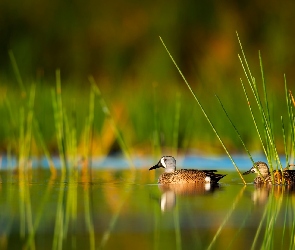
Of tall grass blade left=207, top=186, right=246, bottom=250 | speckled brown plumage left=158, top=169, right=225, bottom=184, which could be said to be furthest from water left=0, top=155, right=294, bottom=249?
speckled brown plumage left=158, top=169, right=225, bottom=184

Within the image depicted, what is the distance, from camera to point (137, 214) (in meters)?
6.48

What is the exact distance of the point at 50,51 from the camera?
1683cm

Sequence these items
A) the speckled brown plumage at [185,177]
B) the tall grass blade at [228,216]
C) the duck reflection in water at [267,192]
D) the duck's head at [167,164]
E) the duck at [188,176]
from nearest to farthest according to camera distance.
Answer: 1. the tall grass blade at [228,216]
2. the duck reflection in water at [267,192]
3. the duck at [188,176]
4. the speckled brown plumage at [185,177]
5. the duck's head at [167,164]

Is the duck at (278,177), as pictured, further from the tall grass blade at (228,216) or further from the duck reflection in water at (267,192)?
the tall grass blade at (228,216)

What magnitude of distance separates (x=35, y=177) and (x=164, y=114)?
91.1 inches

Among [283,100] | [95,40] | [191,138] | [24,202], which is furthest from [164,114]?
[95,40]

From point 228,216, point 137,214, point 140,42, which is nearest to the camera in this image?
point 228,216

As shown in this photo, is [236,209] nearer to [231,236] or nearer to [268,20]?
[231,236]

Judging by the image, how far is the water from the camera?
542 centimetres

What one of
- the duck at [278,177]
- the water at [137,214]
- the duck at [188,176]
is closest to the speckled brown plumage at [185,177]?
the duck at [188,176]

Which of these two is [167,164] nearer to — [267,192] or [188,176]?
[188,176]

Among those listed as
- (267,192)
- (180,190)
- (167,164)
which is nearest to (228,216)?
(267,192)

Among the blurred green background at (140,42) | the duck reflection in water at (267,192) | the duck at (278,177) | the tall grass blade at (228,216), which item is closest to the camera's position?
the tall grass blade at (228,216)

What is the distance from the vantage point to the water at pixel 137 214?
542 cm
